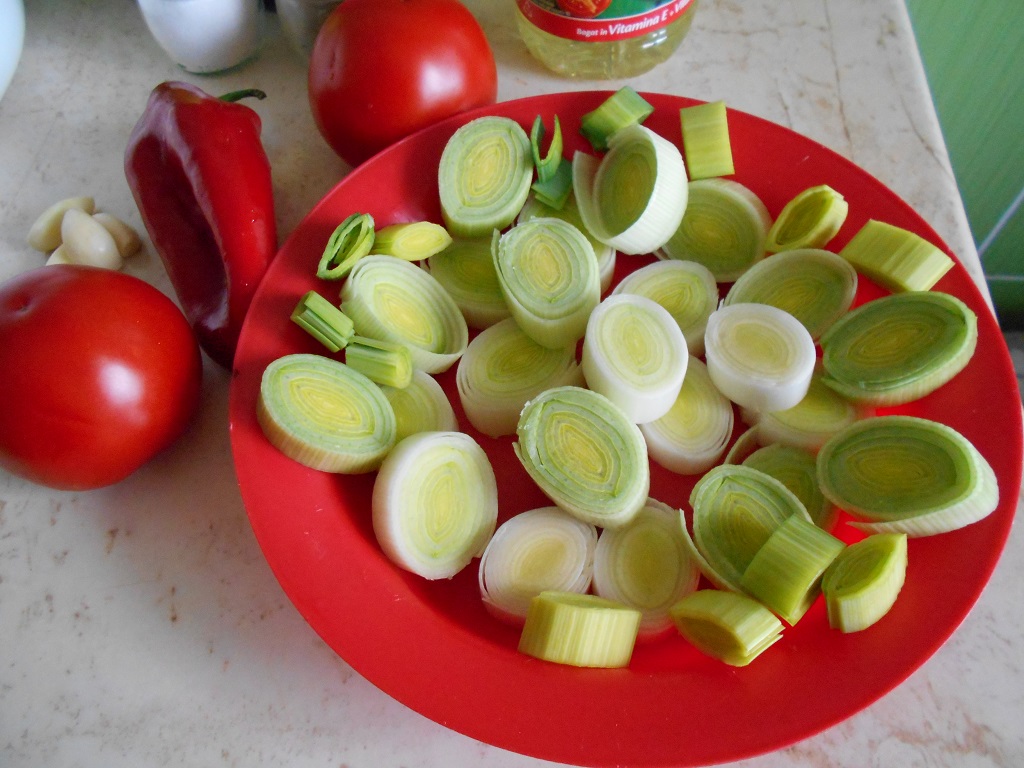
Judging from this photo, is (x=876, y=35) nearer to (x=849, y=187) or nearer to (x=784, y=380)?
(x=849, y=187)

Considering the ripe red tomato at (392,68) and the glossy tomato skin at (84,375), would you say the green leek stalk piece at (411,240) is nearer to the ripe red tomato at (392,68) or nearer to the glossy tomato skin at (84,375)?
the ripe red tomato at (392,68)

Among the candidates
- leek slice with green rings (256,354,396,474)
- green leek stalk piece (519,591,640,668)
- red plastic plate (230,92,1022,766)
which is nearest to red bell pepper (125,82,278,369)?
red plastic plate (230,92,1022,766)

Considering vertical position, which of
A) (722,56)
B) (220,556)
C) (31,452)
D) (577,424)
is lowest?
(220,556)

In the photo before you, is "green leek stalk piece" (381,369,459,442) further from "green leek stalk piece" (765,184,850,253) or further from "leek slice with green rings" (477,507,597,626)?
"green leek stalk piece" (765,184,850,253)

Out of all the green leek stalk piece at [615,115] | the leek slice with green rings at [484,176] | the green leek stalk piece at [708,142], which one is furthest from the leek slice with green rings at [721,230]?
the leek slice with green rings at [484,176]

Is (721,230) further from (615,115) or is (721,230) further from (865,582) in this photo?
(865,582)

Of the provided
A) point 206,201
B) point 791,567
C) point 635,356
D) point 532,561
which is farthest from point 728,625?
point 206,201

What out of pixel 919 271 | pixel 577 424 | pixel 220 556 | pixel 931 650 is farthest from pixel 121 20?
pixel 931 650
